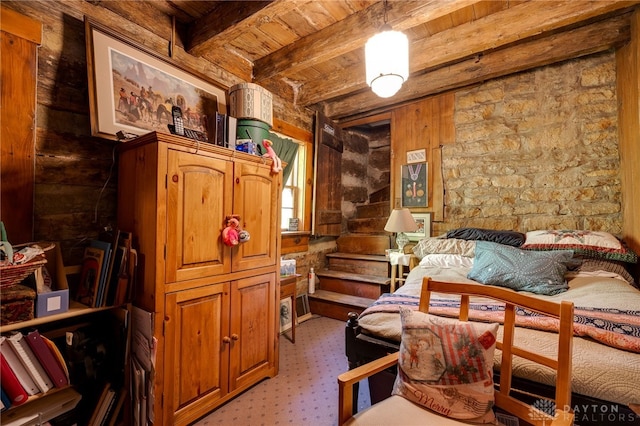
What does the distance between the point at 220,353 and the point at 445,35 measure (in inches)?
125

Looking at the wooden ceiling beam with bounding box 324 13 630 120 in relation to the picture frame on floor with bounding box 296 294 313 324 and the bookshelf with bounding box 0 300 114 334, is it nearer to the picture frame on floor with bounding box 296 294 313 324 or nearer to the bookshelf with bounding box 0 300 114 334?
the picture frame on floor with bounding box 296 294 313 324

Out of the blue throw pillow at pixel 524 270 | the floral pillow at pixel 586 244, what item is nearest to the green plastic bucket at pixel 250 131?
the blue throw pillow at pixel 524 270

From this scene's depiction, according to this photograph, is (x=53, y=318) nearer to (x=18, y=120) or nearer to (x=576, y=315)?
(x=18, y=120)

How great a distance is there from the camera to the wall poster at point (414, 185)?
349cm

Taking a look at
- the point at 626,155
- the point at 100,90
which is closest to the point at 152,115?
the point at 100,90

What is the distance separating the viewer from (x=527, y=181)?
9.71 feet

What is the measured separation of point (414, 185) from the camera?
356cm

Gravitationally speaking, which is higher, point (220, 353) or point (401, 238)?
point (401, 238)

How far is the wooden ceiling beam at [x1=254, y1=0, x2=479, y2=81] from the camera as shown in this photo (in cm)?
185

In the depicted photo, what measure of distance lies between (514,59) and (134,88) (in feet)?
11.3

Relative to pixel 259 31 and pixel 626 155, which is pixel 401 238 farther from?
pixel 259 31

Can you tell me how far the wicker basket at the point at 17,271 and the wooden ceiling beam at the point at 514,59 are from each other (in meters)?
3.47

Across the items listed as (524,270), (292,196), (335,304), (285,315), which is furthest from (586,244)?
(292,196)

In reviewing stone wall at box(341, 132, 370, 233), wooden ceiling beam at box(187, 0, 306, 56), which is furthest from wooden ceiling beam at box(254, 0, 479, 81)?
stone wall at box(341, 132, 370, 233)
